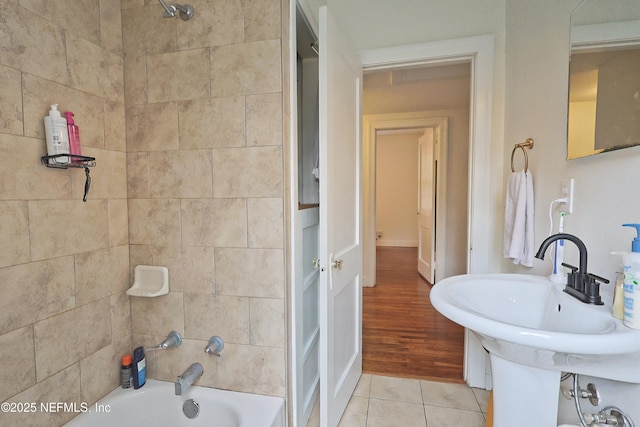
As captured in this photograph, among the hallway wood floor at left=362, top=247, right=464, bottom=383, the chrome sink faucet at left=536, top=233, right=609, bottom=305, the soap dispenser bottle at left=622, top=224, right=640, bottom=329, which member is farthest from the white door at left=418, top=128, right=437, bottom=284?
the soap dispenser bottle at left=622, top=224, right=640, bottom=329

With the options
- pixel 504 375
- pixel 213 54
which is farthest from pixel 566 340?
pixel 213 54

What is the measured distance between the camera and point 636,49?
0.84 m

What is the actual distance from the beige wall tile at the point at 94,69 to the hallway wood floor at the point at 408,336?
7.29 feet

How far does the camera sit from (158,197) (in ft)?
4.78

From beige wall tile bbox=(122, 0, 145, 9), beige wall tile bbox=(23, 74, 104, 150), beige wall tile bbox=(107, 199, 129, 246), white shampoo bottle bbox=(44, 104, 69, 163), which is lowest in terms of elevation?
beige wall tile bbox=(107, 199, 129, 246)

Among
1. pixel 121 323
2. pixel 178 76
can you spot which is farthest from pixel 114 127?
pixel 121 323

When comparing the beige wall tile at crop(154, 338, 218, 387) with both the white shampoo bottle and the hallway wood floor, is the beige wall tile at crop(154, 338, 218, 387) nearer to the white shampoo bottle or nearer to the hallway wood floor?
the white shampoo bottle

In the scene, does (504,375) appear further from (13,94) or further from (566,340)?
(13,94)

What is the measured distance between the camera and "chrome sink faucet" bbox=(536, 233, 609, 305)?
888mm

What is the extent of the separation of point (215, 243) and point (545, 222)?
5.07 feet

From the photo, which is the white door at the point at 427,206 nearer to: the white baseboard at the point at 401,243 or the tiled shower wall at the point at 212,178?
the white baseboard at the point at 401,243

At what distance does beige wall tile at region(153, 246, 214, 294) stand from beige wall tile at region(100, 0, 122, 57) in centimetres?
95

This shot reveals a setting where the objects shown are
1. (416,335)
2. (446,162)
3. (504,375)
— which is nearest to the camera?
(504,375)

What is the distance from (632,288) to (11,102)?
1.91 meters
